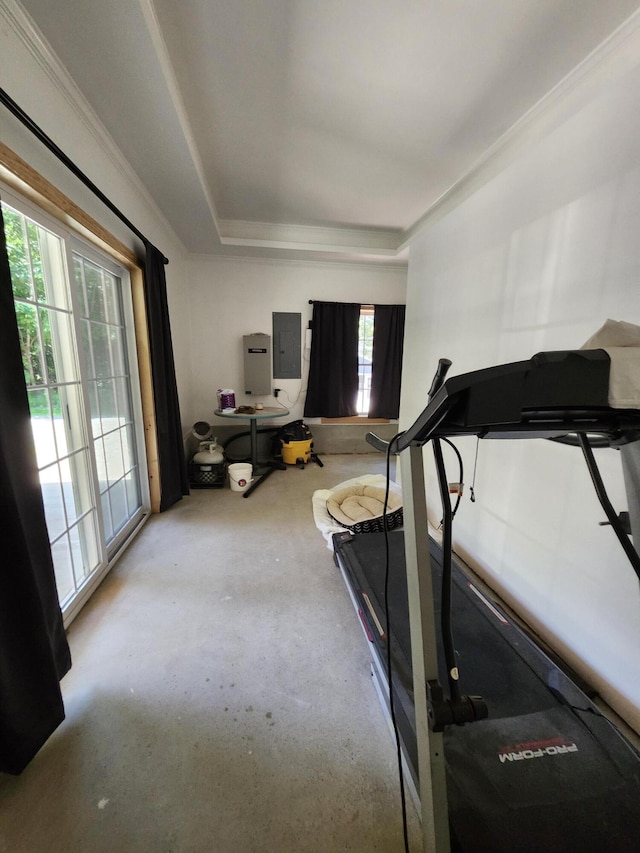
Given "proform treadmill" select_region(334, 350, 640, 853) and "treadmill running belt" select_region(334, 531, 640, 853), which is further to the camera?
"treadmill running belt" select_region(334, 531, 640, 853)

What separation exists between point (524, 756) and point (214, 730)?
1058mm

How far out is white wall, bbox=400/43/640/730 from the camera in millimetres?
1276

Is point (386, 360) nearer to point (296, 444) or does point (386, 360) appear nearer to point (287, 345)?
point (287, 345)

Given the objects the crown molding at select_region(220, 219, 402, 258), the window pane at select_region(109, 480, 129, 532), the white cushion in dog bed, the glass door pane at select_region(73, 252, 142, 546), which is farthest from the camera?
the crown molding at select_region(220, 219, 402, 258)

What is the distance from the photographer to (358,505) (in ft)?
8.96

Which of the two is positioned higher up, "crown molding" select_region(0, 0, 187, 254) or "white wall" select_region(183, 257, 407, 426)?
"crown molding" select_region(0, 0, 187, 254)

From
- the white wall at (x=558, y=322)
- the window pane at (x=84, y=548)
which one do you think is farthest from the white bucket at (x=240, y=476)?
the white wall at (x=558, y=322)

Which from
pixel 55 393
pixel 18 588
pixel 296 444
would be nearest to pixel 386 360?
pixel 296 444

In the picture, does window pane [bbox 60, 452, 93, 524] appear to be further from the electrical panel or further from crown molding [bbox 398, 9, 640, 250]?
crown molding [bbox 398, 9, 640, 250]

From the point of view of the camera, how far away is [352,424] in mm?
4621

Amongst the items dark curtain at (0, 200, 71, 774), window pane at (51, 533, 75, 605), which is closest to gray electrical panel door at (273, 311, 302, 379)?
window pane at (51, 533, 75, 605)

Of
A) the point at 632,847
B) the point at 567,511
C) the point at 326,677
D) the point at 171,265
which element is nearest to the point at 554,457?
the point at 567,511

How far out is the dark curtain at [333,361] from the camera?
427cm

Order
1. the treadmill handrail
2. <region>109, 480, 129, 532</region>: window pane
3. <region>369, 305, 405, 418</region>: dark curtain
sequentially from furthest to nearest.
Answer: <region>369, 305, 405, 418</region>: dark curtain
<region>109, 480, 129, 532</region>: window pane
the treadmill handrail
